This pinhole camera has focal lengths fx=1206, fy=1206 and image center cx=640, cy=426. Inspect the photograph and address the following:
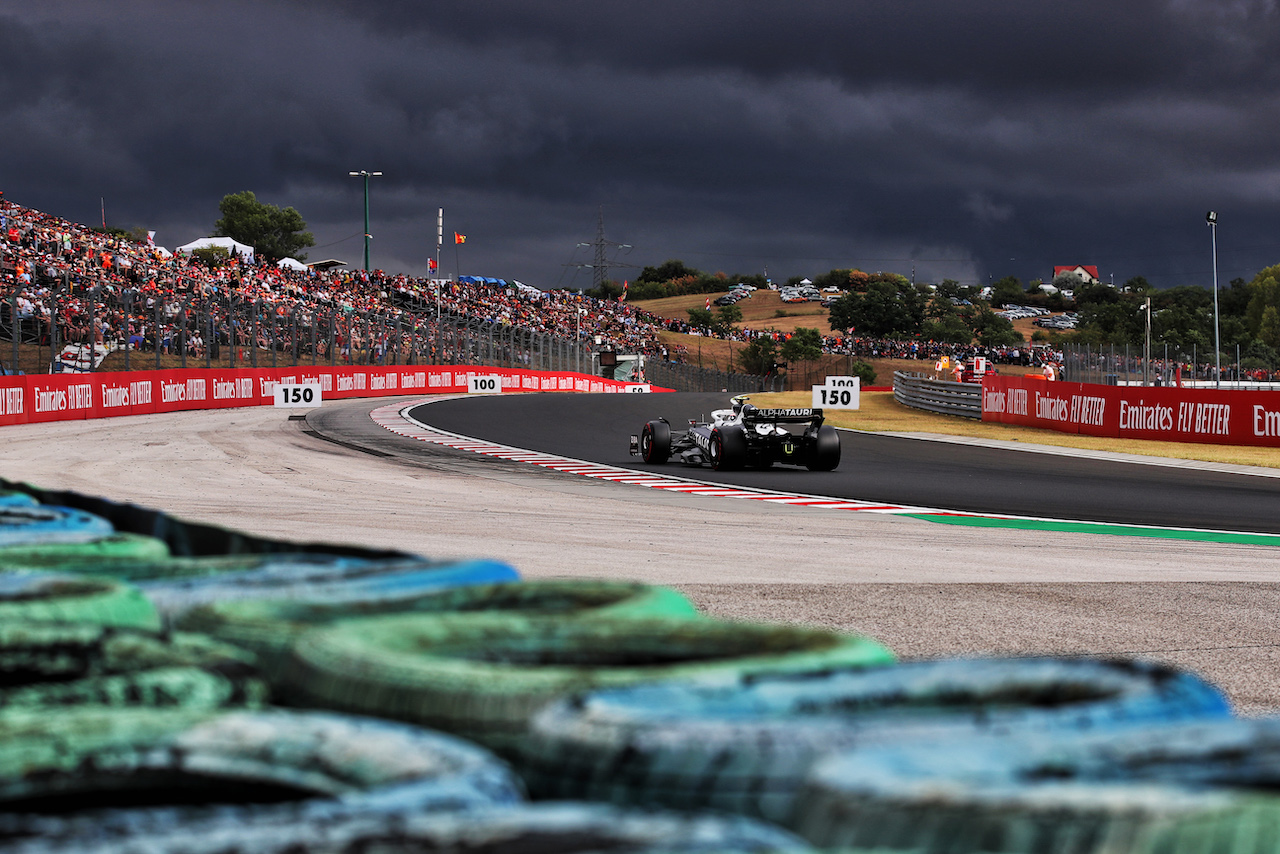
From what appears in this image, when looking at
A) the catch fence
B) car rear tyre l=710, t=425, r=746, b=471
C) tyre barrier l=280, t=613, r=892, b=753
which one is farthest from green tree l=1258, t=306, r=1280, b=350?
tyre barrier l=280, t=613, r=892, b=753

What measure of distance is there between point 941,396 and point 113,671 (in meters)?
33.5

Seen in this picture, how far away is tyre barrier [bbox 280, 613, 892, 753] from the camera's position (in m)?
1.57

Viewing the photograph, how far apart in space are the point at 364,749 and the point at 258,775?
0.39 ft

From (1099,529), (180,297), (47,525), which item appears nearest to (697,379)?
Answer: (180,297)

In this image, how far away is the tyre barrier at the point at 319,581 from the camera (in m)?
2.34

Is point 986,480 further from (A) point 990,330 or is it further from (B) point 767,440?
(A) point 990,330

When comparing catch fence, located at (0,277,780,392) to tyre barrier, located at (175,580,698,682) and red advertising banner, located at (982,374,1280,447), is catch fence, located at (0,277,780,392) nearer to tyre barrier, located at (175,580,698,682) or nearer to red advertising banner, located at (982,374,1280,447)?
red advertising banner, located at (982,374,1280,447)

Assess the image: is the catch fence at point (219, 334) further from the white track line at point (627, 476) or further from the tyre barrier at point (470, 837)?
the tyre barrier at point (470, 837)

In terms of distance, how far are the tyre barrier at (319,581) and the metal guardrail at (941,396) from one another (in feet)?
96.2

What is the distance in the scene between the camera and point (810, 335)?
122062 mm

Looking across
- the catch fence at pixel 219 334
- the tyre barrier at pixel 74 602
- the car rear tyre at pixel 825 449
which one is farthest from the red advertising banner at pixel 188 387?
the tyre barrier at pixel 74 602

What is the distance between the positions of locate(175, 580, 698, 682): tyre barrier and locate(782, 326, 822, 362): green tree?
11765 cm

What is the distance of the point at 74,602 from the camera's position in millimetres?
1996

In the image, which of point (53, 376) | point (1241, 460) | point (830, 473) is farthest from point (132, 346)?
point (1241, 460)
